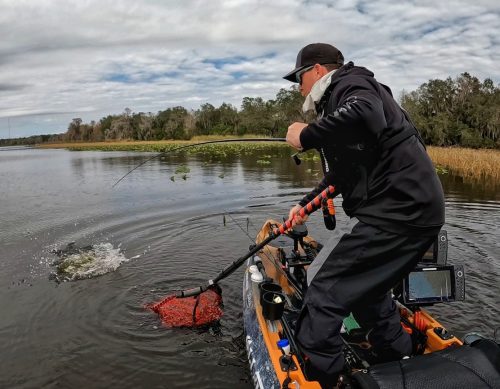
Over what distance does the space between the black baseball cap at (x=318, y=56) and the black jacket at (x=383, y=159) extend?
345 millimetres

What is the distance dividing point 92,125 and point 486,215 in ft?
487

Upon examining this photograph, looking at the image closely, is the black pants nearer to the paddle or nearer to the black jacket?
the black jacket

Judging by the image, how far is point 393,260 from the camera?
2.97m

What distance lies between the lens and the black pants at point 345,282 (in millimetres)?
2920

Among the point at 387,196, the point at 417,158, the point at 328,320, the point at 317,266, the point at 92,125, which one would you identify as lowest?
the point at 328,320

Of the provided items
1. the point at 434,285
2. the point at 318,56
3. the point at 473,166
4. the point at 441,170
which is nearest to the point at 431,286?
the point at 434,285

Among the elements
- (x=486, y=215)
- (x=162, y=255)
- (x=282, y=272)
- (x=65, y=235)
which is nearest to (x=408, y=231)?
(x=282, y=272)

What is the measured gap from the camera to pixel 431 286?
14.1ft

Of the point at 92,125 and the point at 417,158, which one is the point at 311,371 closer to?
the point at 417,158

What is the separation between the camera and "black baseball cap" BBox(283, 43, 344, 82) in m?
3.25

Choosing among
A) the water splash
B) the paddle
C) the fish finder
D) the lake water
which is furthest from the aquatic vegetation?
the fish finder

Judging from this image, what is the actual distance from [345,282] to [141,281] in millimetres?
5691

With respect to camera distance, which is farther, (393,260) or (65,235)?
(65,235)

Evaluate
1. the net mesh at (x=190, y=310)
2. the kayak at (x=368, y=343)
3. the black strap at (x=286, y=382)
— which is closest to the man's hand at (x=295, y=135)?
the kayak at (x=368, y=343)
